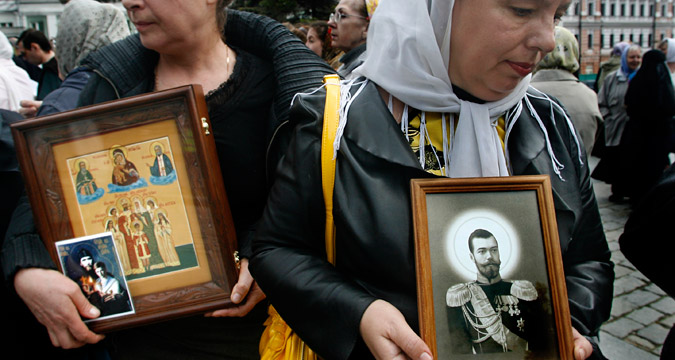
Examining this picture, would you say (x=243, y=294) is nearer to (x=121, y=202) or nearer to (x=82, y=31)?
(x=121, y=202)

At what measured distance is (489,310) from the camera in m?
1.17

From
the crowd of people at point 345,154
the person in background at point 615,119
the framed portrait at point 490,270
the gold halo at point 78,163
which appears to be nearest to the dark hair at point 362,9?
the crowd of people at point 345,154

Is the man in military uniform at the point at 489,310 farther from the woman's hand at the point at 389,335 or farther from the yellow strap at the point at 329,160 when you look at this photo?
the yellow strap at the point at 329,160

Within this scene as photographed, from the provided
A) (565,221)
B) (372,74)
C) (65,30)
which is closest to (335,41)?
(65,30)

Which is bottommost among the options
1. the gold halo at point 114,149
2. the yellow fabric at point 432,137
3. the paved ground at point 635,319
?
the paved ground at point 635,319

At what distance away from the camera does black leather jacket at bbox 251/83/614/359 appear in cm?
128

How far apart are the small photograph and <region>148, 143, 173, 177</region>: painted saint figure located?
0.23 meters

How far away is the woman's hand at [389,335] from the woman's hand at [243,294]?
17.8 inches

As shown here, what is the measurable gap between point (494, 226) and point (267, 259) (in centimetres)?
62

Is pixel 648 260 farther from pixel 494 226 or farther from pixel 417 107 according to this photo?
pixel 417 107

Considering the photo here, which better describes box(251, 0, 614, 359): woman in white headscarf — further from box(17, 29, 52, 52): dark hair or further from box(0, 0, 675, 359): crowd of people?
box(17, 29, 52, 52): dark hair

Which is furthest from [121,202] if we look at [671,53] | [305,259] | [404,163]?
[671,53]

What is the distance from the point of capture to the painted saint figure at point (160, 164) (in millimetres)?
1471

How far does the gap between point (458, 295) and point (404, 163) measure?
37 centimetres
